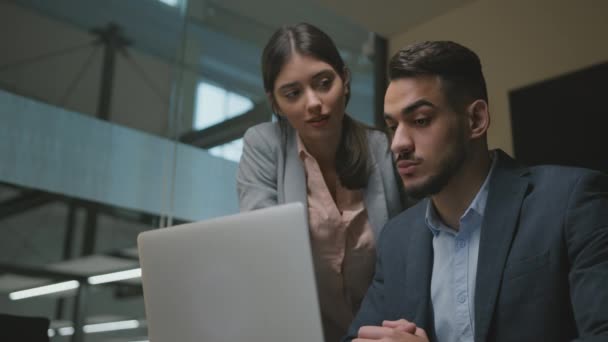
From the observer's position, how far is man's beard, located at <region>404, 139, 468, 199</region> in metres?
1.19

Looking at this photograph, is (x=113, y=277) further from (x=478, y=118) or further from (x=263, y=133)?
(x=478, y=118)

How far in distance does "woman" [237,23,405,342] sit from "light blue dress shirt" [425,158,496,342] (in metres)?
0.30

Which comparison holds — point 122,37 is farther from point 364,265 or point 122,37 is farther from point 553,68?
point 553,68

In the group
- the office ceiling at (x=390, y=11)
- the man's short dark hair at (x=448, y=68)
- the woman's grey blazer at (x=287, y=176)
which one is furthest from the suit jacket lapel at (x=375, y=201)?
the office ceiling at (x=390, y=11)

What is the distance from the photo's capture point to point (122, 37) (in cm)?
284

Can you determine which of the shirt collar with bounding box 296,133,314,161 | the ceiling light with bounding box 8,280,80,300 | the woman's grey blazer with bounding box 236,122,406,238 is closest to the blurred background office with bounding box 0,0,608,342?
the ceiling light with bounding box 8,280,80,300

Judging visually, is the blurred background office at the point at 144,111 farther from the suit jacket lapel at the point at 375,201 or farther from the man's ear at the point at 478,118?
the man's ear at the point at 478,118

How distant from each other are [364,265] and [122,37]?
6.24 ft

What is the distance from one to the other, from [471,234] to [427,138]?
0.22 meters

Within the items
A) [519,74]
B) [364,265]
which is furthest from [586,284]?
[519,74]

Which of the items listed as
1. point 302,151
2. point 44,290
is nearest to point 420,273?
point 302,151

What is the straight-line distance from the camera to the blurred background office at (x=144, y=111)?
241 centimetres

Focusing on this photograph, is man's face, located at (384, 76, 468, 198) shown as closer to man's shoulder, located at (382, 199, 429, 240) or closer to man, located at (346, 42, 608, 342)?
man, located at (346, 42, 608, 342)

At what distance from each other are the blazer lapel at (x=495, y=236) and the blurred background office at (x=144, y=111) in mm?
1580
